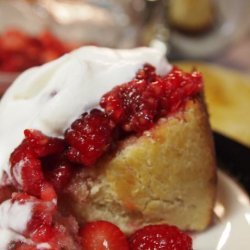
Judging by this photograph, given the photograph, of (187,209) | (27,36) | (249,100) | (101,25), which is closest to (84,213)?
(187,209)

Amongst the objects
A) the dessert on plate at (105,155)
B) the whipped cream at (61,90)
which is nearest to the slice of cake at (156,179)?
the dessert on plate at (105,155)

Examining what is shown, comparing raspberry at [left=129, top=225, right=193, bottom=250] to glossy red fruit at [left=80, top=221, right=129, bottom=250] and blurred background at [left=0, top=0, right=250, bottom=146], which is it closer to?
glossy red fruit at [left=80, top=221, right=129, bottom=250]

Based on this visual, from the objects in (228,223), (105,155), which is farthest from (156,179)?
(228,223)

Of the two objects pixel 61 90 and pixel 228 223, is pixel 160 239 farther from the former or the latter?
pixel 61 90

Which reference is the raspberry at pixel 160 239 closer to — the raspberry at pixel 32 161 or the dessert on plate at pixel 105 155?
the dessert on plate at pixel 105 155

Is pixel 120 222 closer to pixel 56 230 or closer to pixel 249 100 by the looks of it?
pixel 56 230

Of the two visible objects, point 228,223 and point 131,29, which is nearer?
point 228,223
